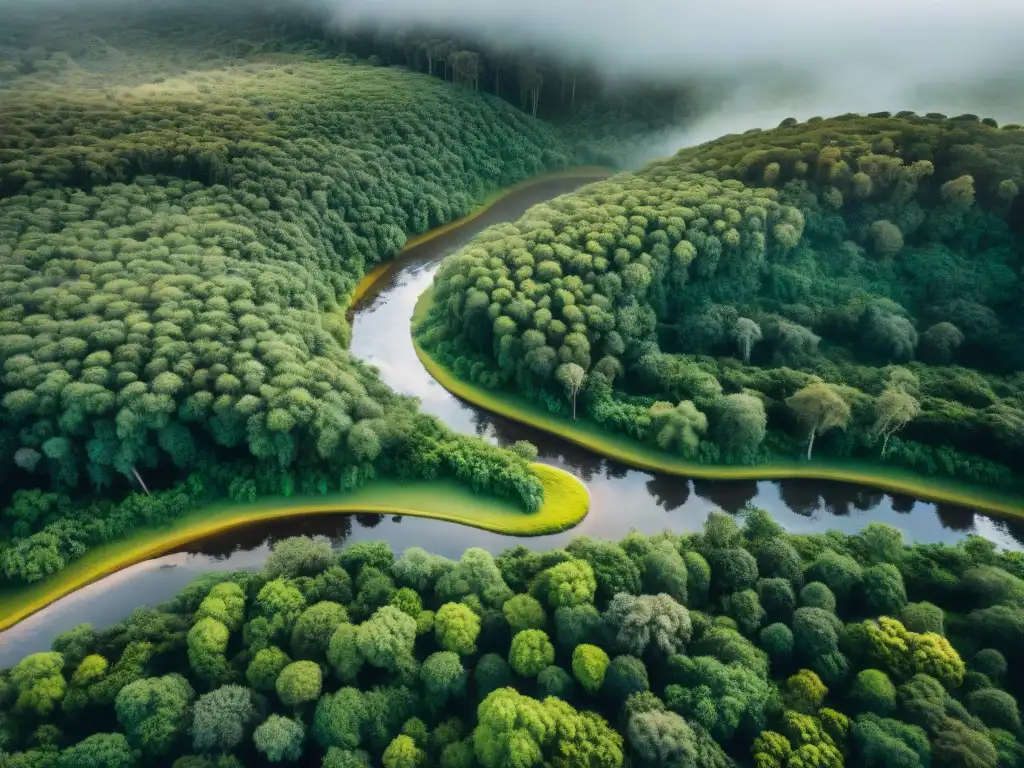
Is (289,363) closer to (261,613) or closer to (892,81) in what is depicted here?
(261,613)

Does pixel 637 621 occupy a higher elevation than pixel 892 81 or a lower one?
lower

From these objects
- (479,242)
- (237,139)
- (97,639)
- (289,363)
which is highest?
(237,139)

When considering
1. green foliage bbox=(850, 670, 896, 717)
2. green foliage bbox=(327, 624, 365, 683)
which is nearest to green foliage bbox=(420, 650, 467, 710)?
green foliage bbox=(327, 624, 365, 683)

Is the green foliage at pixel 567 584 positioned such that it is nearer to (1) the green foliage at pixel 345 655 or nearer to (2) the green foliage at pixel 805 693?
(1) the green foliage at pixel 345 655

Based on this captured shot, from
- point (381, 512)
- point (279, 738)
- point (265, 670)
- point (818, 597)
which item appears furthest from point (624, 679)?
point (381, 512)

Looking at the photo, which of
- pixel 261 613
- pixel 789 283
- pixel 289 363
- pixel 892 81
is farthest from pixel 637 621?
pixel 892 81

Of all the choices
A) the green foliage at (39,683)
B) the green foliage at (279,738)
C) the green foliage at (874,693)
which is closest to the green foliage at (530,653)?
the green foliage at (279,738)

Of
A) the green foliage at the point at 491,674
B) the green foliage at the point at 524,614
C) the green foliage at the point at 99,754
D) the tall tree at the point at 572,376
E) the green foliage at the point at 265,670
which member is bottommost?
the green foliage at the point at 99,754
